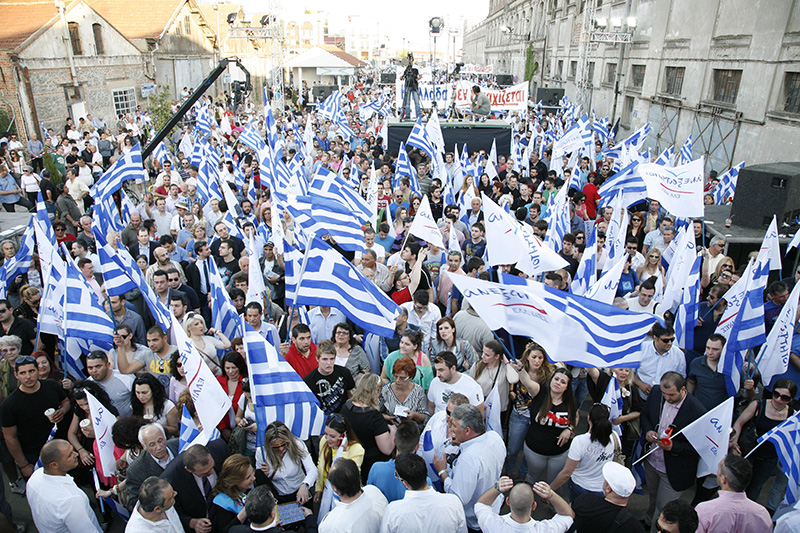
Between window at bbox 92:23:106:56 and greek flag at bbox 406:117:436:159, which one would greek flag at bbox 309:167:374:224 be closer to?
greek flag at bbox 406:117:436:159

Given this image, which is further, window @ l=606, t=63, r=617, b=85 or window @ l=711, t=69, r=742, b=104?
window @ l=606, t=63, r=617, b=85

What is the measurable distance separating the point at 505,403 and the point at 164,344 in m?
3.34

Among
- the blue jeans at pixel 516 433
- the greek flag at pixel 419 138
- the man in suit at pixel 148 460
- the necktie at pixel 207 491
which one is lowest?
the blue jeans at pixel 516 433

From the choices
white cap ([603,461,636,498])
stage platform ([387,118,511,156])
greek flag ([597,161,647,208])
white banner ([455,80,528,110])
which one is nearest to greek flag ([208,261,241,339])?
white cap ([603,461,636,498])

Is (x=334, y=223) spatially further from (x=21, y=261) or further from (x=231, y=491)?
(x=231, y=491)

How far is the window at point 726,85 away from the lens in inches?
643

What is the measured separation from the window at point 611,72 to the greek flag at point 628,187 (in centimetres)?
1970

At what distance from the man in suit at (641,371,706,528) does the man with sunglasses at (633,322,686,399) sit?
57 centimetres

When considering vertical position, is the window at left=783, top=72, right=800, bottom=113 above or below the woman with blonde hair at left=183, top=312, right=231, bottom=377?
above

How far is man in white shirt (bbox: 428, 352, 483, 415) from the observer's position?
465cm

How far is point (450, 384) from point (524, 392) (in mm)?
713

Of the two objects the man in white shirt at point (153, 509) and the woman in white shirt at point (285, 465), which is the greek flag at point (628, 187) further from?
the man in white shirt at point (153, 509)

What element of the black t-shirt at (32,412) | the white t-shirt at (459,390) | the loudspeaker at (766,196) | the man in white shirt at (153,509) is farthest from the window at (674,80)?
the man in white shirt at (153,509)

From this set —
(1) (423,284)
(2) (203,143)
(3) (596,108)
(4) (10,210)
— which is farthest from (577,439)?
(3) (596,108)
